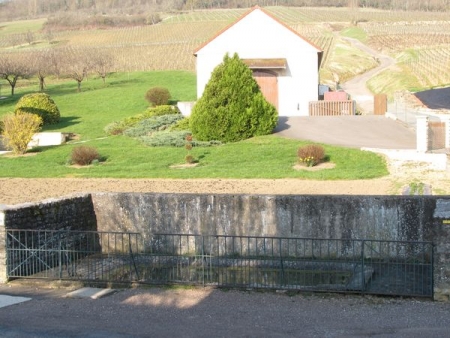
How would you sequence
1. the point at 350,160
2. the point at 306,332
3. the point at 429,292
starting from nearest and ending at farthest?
the point at 306,332 → the point at 429,292 → the point at 350,160

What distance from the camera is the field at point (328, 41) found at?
64.5m

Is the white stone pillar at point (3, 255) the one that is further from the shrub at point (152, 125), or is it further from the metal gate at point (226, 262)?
the shrub at point (152, 125)

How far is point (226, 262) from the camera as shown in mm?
14180

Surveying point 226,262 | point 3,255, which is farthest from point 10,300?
point 226,262

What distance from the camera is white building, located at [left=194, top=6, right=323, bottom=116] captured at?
38219 mm

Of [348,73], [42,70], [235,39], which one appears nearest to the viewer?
[235,39]

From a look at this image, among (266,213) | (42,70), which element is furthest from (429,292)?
(42,70)

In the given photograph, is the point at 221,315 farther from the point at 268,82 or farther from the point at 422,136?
the point at 268,82

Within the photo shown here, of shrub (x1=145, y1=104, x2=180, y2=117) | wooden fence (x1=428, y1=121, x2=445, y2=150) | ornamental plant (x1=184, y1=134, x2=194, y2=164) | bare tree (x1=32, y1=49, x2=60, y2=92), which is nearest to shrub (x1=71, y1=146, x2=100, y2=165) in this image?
ornamental plant (x1=184, y1=134, x2=194, y2=164)

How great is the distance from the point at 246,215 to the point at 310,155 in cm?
1067

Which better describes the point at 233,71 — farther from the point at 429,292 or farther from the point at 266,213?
the point at 429,292

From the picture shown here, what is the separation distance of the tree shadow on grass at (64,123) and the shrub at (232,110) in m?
11.1

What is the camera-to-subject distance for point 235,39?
38.6 m

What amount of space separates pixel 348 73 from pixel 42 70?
27825mm
